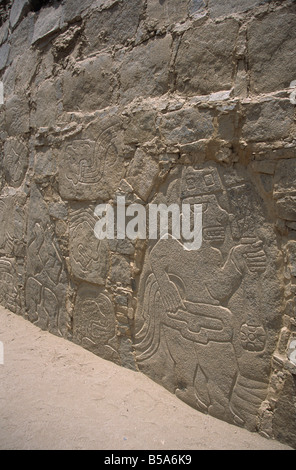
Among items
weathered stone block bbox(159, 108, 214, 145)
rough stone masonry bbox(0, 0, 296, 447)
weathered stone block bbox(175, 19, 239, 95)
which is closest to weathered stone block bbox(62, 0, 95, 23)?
rough stone masonry bbox(0, 0, 296, 447)

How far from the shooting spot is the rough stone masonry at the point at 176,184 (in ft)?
5.59

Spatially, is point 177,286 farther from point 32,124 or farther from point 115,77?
point 32,124

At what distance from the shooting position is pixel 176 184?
205 cm

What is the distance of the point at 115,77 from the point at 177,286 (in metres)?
1.34

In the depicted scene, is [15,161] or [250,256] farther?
[15,161]

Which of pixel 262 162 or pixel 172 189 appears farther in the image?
pixel 172 189

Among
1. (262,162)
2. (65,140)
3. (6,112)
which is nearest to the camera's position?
(262,162)

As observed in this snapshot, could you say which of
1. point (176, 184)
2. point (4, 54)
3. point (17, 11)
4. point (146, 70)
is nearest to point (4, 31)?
point (4, 54)

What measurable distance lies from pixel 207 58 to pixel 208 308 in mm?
1255

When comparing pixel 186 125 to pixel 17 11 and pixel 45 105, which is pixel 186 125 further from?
pixel 17 11

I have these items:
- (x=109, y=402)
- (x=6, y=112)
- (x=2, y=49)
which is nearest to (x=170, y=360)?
(x=109, y=402)

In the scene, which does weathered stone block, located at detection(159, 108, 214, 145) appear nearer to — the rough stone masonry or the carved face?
Result: the rough stone masonry

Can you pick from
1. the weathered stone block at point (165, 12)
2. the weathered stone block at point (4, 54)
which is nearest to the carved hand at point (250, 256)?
the weathered stone block at point (165, 12)

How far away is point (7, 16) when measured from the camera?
3.47m
